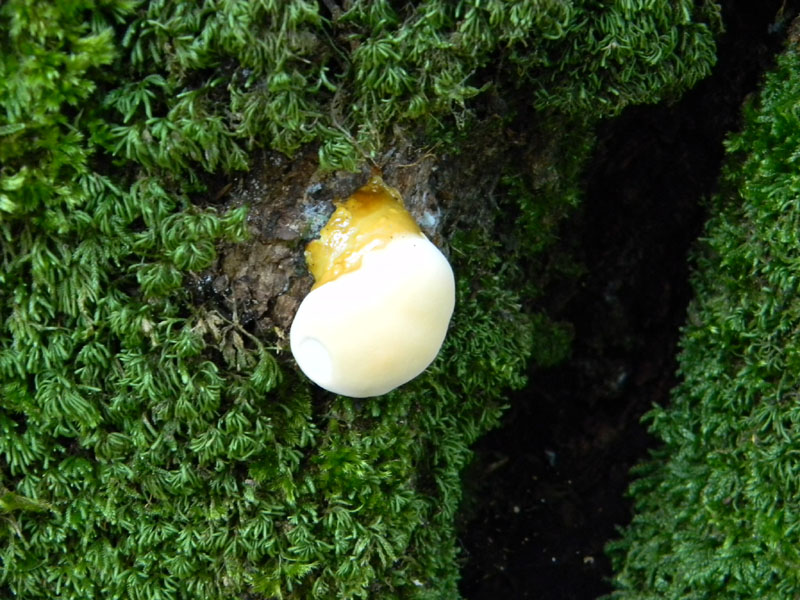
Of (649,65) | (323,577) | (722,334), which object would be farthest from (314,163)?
(722,334)

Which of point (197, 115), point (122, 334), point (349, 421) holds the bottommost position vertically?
point (349, 421)

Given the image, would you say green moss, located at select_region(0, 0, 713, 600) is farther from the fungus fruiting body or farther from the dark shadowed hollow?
the dark shadowed hollow

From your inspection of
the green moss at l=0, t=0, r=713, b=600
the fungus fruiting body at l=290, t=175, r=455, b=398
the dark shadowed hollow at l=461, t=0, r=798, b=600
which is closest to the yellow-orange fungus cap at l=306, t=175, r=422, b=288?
the fungus fruiting body at l=290, t=175, r=455, b=398

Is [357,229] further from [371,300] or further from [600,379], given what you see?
[600,379]

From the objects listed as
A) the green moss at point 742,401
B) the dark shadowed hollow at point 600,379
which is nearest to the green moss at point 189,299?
the green moss at point 742,401

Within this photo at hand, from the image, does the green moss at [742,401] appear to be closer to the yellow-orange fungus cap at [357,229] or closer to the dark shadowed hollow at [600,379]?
the dark shadowed hollow at [600,379]

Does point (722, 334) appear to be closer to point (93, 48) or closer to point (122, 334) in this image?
point (122, 334)

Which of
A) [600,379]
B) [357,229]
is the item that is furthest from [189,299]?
[600,379]
